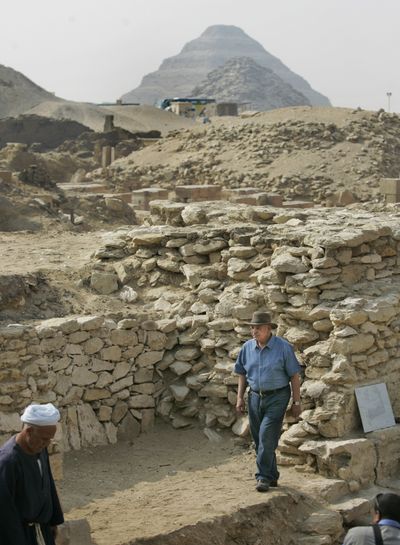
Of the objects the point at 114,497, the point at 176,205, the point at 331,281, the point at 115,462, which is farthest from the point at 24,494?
the point at 176,205

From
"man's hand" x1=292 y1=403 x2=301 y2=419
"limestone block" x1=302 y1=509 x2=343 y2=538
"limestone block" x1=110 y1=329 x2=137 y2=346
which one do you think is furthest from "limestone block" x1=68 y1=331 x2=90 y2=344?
"limestone block" x1=302 y1=509 x2=343 y2=538

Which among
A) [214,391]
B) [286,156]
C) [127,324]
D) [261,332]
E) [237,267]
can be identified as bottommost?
[214,391]

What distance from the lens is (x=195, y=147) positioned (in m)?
33.4

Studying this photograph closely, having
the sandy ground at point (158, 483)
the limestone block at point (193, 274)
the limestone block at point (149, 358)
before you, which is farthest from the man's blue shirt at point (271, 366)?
the limestone block at point (193, 274)

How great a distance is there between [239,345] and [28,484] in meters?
3.60

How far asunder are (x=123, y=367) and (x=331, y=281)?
6.22ft

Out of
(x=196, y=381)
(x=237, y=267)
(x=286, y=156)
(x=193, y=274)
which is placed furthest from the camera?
(x=286, y=156)

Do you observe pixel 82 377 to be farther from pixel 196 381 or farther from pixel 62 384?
pixel 196 381

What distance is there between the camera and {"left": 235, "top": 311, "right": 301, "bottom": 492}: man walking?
275 inches

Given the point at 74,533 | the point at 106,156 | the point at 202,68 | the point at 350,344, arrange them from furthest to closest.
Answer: the point at 202,68, the point at 106,156, the point at 350,344, the point at 74,533

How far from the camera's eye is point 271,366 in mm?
6973

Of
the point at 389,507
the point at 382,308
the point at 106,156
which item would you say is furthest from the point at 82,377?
the point at 106,156

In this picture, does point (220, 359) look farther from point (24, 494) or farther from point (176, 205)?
point (24, 494)

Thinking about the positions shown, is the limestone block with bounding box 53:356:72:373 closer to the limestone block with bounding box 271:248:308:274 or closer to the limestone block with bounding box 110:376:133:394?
the limestone block with bounding box 110:376:133:394
